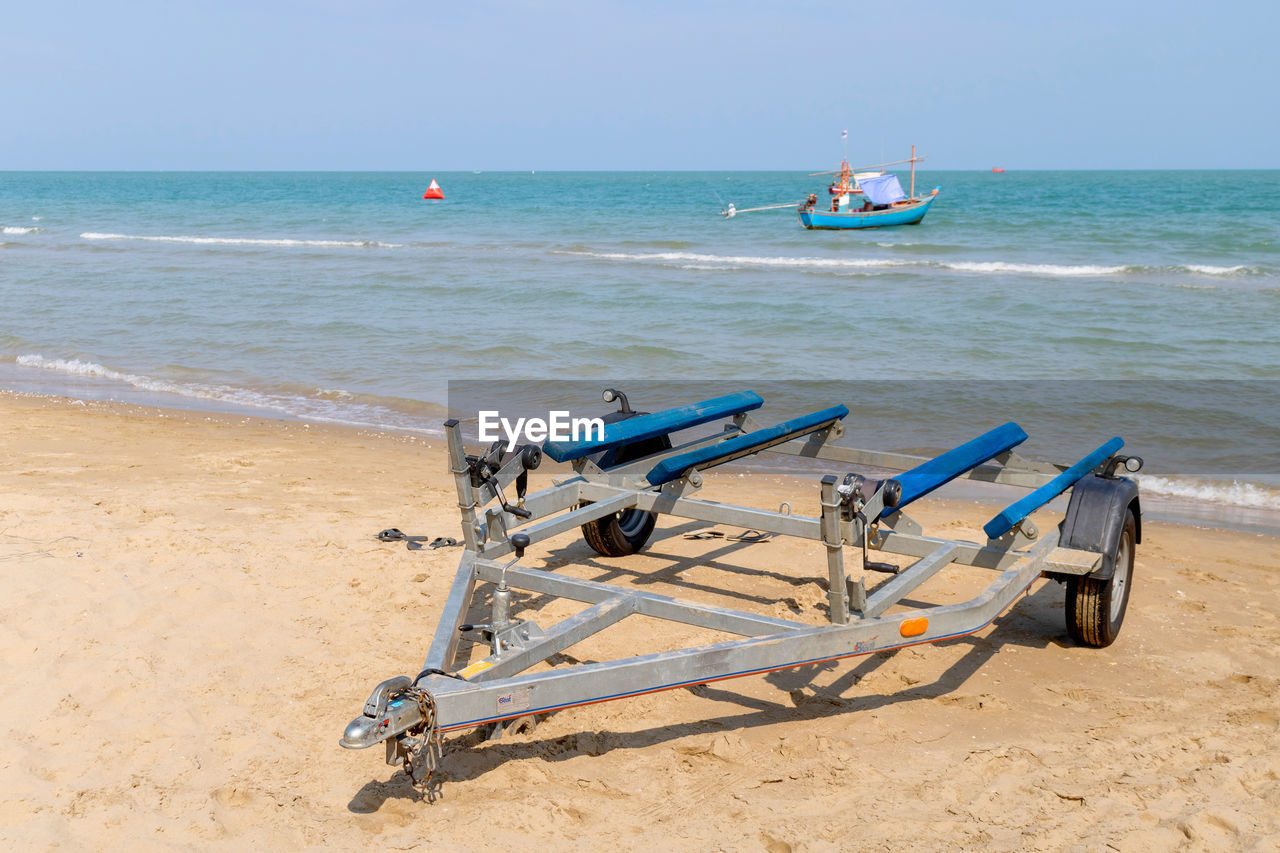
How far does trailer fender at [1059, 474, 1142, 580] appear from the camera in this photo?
4.93 metres

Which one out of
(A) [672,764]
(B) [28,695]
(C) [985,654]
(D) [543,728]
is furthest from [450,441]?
(C) [985,654]

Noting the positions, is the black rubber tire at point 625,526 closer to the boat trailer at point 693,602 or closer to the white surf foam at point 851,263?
the boat trailer at point 693,602

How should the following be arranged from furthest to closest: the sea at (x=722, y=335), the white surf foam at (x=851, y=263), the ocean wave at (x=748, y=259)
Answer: the ocean wave at (x=748, y=259) < the white surf foam at (x=851, y=263) < the sea at (x=722, y=335)

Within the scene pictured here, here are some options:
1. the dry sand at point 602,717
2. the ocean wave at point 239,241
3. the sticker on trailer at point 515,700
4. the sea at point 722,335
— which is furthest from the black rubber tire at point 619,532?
the ocean wave at point 239,241

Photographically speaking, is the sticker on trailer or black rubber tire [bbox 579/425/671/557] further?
black rubber tire [bbox 579/425/671/557]

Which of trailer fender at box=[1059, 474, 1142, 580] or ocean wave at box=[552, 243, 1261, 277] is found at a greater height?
ocean wave at box=[552, 243, 1261, 277]

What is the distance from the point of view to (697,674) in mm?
3846

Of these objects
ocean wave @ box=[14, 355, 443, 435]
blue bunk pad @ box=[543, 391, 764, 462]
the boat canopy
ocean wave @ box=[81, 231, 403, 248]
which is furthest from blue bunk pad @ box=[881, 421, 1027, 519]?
the boat canopy

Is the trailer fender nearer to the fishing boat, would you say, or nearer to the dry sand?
the dry sand

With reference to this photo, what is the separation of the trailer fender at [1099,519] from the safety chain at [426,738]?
319 cm

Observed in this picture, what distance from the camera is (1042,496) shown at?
509 centimetres

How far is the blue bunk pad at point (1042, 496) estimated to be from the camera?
15.5ft

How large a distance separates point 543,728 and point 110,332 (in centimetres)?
1539

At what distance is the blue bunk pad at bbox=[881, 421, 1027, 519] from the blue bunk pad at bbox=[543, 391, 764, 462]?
149 centimetres
